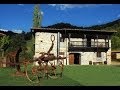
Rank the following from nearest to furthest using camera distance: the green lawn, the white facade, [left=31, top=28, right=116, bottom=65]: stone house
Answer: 1. the green lawn
2. the white facade
3. [left=31, top=28, right=116, bottom=65]: stone house

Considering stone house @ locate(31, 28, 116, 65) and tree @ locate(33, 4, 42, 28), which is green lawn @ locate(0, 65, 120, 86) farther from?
tree @ locate(33, 4, 42, 28)

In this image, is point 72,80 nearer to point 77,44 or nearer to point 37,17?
point 77,44

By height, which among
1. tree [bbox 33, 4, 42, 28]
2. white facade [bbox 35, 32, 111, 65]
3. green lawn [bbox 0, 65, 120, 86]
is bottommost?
green lawn [bbox 0, 65, 120, 86]

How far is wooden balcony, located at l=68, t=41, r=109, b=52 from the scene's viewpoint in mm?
48906

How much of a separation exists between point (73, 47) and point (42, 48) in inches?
174

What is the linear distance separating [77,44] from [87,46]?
5.14ft

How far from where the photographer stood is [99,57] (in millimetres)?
50344

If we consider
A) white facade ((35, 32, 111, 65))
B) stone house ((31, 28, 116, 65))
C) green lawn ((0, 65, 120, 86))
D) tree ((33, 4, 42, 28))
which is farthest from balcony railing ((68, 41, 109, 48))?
green lawn ((0, 65, 120, 86))

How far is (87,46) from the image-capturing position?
49875 millimetres

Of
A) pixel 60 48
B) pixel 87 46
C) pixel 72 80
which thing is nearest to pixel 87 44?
pixel 87 46
